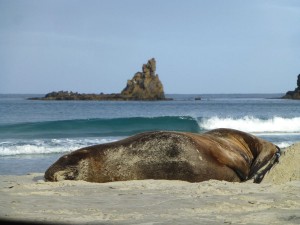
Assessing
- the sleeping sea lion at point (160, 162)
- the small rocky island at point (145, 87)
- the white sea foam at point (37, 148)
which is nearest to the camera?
the sleeping sea lion at point (160, 162)

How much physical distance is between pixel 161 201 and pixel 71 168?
7.33 feet

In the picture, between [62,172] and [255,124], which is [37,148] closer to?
[62,172]

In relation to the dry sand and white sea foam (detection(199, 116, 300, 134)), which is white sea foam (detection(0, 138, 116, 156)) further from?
white sea foam (detection(199, 116, 300, 134))

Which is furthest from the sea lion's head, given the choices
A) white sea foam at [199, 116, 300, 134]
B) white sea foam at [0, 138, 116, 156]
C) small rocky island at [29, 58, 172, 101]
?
small rocky island at [29, 58, 172, 101]

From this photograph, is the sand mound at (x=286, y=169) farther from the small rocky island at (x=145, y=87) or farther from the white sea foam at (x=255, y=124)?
the small rocky island at (x=145, y=87)

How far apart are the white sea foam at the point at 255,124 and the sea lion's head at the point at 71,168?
71.4 ft

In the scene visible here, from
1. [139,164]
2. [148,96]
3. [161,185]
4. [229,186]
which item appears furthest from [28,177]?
[148,96]

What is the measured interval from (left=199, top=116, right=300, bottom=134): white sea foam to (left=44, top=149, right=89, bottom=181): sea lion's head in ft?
71.4

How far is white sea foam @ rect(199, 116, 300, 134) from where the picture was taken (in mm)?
29166

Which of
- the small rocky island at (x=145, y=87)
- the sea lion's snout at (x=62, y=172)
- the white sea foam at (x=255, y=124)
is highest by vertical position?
the small rocky island at (x=145, y=87)

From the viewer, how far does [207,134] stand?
320 inches

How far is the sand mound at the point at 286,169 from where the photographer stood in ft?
22.6

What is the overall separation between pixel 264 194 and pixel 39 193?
230 centimetres

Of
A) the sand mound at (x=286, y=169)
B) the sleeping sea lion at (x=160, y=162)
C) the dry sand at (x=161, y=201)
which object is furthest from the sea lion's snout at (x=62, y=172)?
the sand mound at (x=286, y=169)
